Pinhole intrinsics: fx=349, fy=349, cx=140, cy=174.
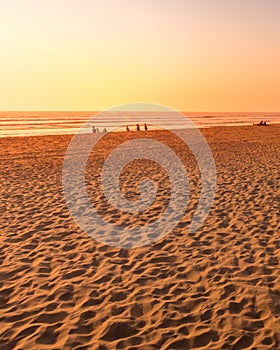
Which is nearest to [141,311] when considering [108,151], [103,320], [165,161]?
[103,320]

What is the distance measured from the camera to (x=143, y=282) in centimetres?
606

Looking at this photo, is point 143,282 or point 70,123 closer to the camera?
point 143,282

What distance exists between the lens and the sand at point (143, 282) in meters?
4.71

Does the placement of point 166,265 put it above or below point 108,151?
below

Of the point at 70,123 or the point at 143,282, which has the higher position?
the point at 70,123

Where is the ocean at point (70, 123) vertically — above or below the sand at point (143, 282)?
above

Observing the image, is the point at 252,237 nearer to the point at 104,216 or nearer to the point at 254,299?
the point at 254,299

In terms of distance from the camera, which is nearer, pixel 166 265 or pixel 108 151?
pixel 166 265

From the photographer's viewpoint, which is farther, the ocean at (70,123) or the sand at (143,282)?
the ocean at (70,123)

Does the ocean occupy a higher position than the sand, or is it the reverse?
the ocean

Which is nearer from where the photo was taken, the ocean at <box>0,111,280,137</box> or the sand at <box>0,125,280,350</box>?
the sand at <box>0,125,280,350</box>

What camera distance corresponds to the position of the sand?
15.4 feet

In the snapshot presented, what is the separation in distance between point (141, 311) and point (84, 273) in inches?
63.0

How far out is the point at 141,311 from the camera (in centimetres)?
523
